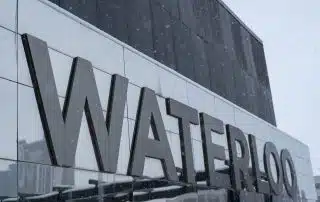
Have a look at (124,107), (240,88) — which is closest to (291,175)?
(240,88)

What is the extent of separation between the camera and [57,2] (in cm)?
1008

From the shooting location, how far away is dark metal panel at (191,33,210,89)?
16.6 m

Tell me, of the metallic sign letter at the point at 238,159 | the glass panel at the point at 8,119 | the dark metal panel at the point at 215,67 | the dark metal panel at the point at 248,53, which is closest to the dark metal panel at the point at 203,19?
the dark metal panel at the point at 215,67

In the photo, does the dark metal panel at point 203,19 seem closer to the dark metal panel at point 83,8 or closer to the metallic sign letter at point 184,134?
the metallic sign letter at point 184,134

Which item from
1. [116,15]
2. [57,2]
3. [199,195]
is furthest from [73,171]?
[199,195]

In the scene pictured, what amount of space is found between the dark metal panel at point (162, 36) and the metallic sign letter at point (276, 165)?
7643 millimetres

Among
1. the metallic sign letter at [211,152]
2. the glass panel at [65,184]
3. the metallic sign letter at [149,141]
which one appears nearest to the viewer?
the glass panel at [65,184]

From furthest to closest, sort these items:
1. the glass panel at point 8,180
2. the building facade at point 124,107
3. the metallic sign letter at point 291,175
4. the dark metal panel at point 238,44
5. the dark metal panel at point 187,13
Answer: the metallic sign letter at point 291,175 < the dark metal panel at point 238,44 < the dark metal panel at point 187,13 < the building facade at point 124,107 < the glass panel at point 8,180

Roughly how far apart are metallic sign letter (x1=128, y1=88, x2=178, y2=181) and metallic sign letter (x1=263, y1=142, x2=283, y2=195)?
331 inches

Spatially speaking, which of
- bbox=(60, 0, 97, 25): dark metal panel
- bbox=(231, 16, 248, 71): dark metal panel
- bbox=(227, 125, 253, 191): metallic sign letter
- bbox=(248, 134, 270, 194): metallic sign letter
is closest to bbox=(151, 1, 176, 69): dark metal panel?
bbox=(60, 0, 97, 25): dark metal panel

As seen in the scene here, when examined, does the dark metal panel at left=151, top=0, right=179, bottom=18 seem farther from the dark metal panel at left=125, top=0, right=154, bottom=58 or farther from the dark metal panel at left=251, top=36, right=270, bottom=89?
the dark metal panel at left=251, top=36, right=270, bottom=89

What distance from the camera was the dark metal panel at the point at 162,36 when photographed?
1420 centimetres

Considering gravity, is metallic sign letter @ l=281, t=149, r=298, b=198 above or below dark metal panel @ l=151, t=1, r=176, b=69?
below

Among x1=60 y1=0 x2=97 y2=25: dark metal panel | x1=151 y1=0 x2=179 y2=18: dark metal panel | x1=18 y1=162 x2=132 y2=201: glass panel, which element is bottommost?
x1=18 y1=162 x2=132 y2=201: glass panel
